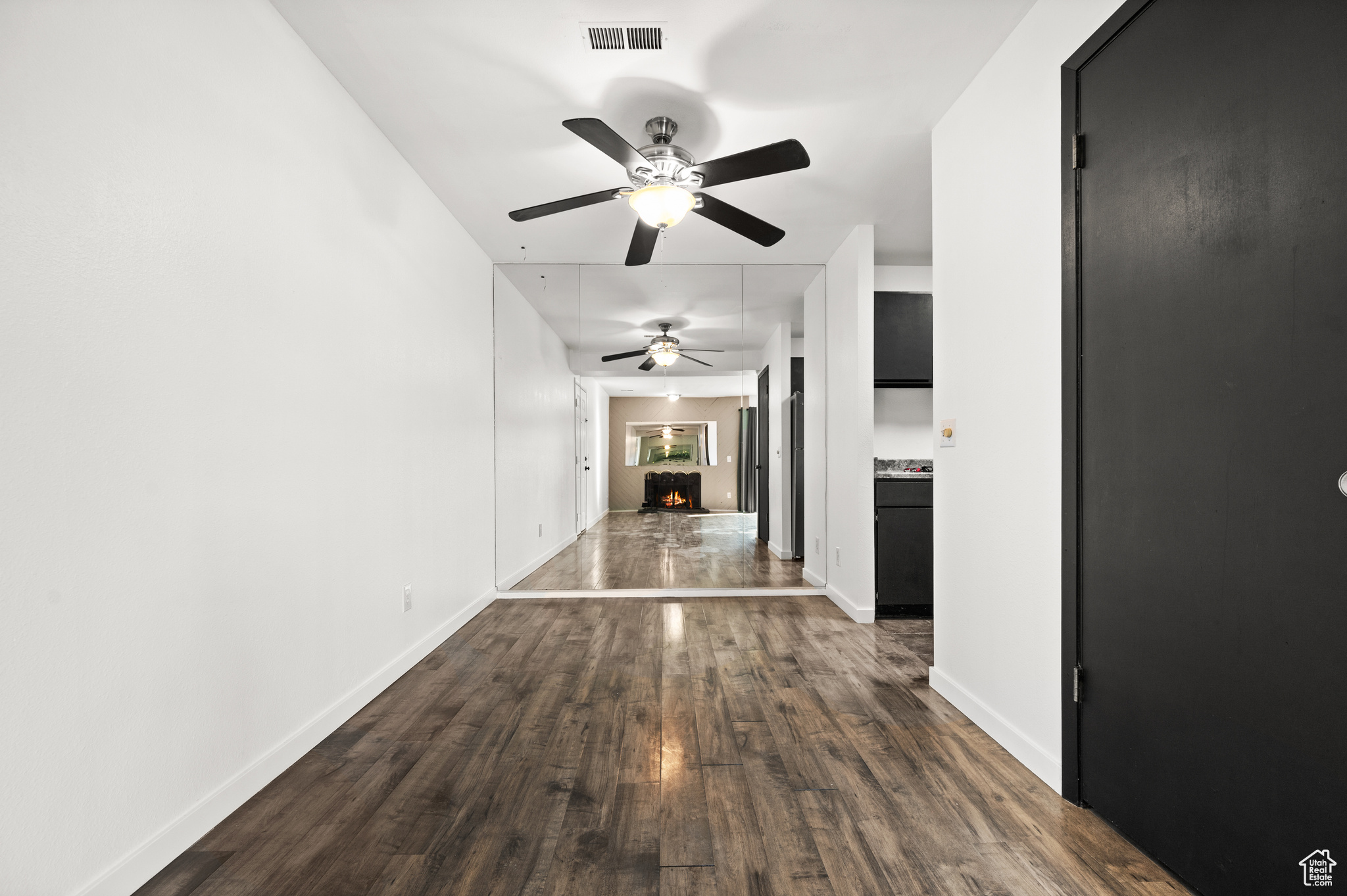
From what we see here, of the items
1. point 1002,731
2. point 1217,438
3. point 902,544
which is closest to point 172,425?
point 1217,438

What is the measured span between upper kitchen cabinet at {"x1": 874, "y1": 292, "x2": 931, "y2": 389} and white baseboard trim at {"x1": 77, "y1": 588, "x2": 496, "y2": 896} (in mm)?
3467

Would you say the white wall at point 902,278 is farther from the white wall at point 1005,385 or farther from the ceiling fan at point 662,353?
the white wall at point 1005,385

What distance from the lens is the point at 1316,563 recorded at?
1177 mm

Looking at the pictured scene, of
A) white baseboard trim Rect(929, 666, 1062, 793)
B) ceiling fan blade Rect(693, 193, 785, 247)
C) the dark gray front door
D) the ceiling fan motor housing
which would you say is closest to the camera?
the dark gray front door

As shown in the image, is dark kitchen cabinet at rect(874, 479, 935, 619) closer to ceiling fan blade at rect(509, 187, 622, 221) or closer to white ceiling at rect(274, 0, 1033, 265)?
white ceiling at rect(274, 0, 1033, 265)

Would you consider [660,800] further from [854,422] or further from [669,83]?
[854,422]

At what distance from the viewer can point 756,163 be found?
7.74 feet

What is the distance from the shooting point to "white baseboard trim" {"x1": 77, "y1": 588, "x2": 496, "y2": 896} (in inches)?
56.7

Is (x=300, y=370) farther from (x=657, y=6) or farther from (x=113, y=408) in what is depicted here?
(x=657, y=6)

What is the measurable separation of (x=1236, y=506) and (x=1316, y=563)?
0.60ft

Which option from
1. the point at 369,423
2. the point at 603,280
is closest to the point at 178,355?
the point at 369,423

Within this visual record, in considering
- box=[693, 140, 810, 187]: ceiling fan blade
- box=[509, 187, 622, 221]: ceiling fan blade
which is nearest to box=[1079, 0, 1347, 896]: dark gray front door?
box=[693, 140, 810, 187]: ceiling fan blade

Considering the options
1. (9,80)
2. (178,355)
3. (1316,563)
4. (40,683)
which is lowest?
(40,683)

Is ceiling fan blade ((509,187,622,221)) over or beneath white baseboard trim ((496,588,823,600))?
over
